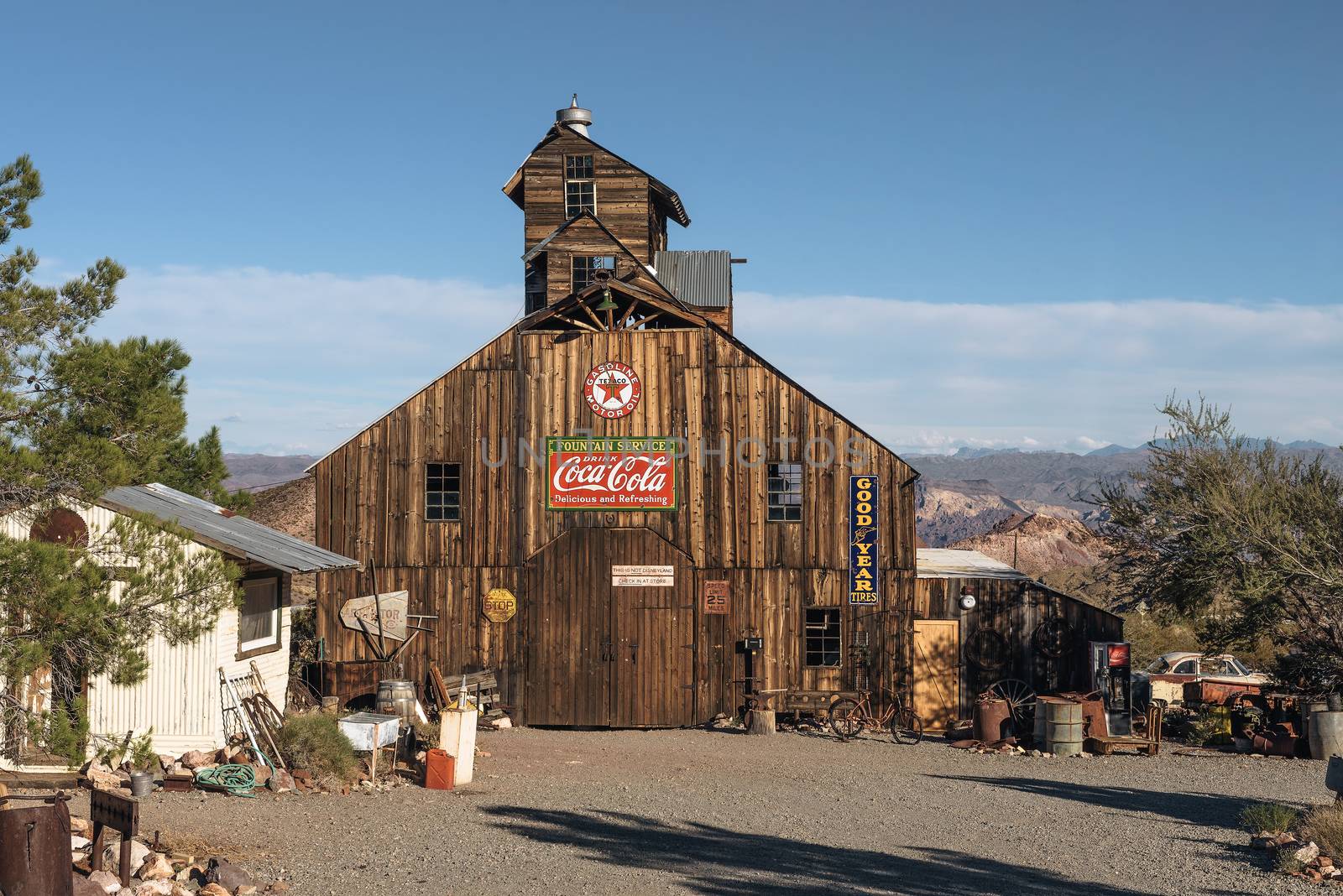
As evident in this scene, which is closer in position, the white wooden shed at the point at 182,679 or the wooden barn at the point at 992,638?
the white wooden shed at the point at 182,679

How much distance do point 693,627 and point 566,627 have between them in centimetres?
261

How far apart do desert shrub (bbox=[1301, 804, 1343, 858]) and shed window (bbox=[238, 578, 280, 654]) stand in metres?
15.0

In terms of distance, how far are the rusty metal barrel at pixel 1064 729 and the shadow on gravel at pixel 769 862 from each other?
892 cm

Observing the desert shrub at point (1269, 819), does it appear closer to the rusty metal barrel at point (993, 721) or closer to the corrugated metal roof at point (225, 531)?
the rusty metal barrel at point (993, 721)

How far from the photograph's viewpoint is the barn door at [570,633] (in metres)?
24.8

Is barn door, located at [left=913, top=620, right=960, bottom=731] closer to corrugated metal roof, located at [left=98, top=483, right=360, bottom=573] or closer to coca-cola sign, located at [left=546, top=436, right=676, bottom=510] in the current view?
coca-cola sign, located at [left=546, top=436, right=676, bottom=510]

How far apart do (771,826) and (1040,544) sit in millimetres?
72045

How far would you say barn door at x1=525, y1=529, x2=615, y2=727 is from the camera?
24.8 meters

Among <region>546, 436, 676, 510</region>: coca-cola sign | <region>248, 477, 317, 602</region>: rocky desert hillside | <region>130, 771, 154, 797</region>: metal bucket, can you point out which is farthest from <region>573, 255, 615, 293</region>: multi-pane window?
<region>248, 477, 317, 602</region>: rocky desert hillside

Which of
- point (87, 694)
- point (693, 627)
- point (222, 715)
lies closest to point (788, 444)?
point (693, 627)

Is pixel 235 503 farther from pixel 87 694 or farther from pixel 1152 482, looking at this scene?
pixel 1152 482

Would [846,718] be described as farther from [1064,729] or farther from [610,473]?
[610,473]

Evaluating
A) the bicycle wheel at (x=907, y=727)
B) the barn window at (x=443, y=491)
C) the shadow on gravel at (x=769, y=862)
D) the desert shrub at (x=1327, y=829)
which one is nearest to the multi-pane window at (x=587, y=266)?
the barn window at (x=443, y=491)

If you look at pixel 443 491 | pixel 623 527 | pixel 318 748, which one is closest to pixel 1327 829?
pixel 318 748
